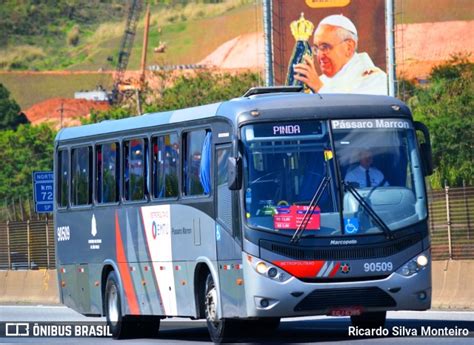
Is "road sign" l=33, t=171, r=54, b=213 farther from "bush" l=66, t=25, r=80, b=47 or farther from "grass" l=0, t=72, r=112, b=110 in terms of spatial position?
"bush" l=66, t=25, r=80, b=47

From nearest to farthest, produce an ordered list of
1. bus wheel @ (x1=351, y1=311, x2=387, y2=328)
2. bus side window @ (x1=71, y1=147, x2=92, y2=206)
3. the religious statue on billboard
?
bus wheel @ (x1=351, y1=311, x2=387, y2=328) < bus side window @ (x1=71, y1=147, x2=92, y2=206) < the religious statue on billboard

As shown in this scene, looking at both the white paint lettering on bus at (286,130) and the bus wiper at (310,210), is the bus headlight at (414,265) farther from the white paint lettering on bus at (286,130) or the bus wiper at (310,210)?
the white paint lettering on bus at (286,130)

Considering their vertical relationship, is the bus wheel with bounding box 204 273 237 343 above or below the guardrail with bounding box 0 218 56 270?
above

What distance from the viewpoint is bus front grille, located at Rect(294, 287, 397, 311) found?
17516mm

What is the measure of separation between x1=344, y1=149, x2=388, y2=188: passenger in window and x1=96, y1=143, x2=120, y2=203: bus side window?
5.56 m

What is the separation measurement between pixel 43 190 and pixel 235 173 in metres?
20.7

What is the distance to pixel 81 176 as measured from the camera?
24.2 metres

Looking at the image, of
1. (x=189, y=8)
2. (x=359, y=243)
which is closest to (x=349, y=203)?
(x=359, y=243)

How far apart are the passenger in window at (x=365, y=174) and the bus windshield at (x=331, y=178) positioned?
12mm

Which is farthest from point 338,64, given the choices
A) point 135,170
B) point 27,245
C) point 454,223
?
point 135,170

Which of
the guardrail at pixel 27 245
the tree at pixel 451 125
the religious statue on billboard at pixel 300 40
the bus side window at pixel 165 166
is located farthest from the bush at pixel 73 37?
the bus side window at pixel 165 166

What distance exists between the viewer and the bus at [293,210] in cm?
1761

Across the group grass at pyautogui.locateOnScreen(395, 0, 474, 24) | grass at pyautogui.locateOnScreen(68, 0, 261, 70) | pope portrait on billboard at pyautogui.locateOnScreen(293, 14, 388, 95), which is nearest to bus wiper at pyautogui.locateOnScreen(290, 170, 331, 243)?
pope portrait on billboard at pyautogui.locateOnScreen(293, 14, 388, 95)

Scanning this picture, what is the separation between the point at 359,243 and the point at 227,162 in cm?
203
